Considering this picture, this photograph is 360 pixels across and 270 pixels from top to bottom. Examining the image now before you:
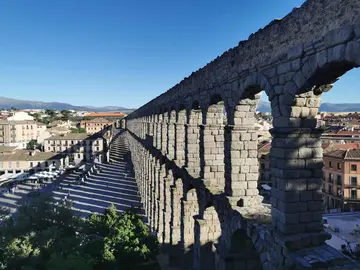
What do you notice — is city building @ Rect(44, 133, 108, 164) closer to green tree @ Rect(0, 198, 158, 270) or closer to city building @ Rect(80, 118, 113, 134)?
city building @ Rect(80, 118, 113, 134)

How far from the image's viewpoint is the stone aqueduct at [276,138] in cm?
712

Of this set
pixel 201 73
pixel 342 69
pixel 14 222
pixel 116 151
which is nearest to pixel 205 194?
pixel 201 73

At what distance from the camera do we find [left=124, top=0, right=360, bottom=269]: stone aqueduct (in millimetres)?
7121

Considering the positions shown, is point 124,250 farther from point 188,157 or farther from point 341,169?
point 341,169

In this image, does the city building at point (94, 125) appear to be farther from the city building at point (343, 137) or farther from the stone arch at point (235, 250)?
the stone arch at point (235, 250)

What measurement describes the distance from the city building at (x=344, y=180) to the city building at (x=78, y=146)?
54.1m

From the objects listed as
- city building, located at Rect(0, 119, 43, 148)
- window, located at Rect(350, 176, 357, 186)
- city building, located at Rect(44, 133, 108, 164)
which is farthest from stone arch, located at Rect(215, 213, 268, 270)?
city building, located at Rect(0, 119, 43, 148)

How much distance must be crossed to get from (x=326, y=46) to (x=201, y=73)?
345 inches

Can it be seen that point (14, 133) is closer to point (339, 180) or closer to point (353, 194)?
point (339, 180)

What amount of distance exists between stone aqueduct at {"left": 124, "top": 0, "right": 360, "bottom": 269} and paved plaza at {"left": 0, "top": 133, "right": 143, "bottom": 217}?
2233cm

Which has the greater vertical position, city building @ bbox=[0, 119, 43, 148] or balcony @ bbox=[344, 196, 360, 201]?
city building @ bbox=[0, 119, 43, 148]

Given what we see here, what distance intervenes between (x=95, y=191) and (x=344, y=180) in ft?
→ 102

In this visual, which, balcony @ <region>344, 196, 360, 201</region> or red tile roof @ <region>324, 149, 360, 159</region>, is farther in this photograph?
red tile roof @ <region>324, 149, 360, 159</region>

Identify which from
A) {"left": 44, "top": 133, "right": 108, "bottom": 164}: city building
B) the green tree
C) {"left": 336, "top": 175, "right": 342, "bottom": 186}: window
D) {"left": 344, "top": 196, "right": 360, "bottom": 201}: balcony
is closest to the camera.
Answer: the green tree
